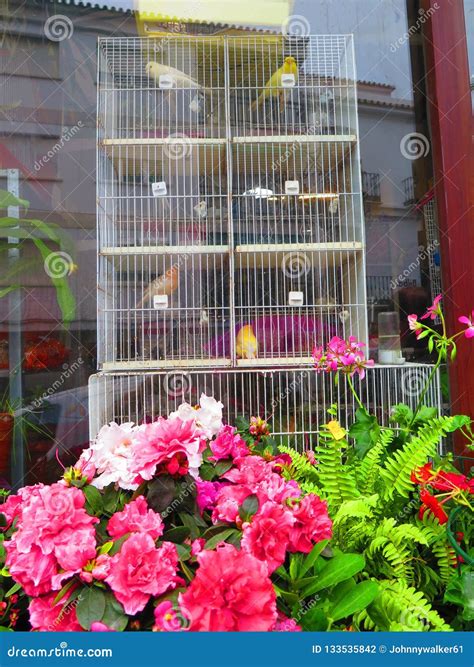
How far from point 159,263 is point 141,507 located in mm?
1223

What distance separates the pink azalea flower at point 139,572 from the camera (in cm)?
39

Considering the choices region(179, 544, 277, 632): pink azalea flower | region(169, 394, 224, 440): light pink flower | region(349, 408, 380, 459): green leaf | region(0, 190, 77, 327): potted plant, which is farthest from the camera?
region(0, 190, 77, 327): potted plant

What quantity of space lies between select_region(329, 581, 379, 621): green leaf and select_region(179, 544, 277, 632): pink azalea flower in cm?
10

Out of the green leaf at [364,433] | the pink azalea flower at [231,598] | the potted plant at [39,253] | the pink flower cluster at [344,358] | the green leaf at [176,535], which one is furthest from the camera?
the potted plant at [39,253]

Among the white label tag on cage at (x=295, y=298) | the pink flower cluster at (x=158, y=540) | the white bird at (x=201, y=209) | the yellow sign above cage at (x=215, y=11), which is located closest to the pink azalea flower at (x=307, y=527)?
the pink flower cluster at (x=158, y=540)

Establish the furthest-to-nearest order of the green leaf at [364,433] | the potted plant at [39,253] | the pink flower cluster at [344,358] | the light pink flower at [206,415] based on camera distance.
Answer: the potted plant at [39,253] < the pink flower cluster at [344,358] < the green leaf at [364,433] < the light pink flower at [206,415]

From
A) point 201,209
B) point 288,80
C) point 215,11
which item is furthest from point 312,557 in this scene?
point 215,11

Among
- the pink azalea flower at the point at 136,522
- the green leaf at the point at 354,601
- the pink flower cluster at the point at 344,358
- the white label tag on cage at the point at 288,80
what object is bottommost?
the green leaf at the point at 354,601

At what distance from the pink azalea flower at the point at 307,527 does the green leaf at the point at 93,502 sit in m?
0.21

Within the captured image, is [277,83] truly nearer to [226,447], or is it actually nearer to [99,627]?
[226,447]

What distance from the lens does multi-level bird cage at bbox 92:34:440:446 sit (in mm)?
1576

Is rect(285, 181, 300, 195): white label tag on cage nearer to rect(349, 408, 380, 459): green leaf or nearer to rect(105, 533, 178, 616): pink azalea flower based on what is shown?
rect(349, 408, 380, 459): green leaf

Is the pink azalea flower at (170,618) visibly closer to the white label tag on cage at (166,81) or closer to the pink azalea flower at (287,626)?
the pink azalea flower at (287,626)

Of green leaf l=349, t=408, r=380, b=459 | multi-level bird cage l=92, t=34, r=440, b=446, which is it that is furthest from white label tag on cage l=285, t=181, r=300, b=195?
green leaf l=349, t=408, r=380, b=459
